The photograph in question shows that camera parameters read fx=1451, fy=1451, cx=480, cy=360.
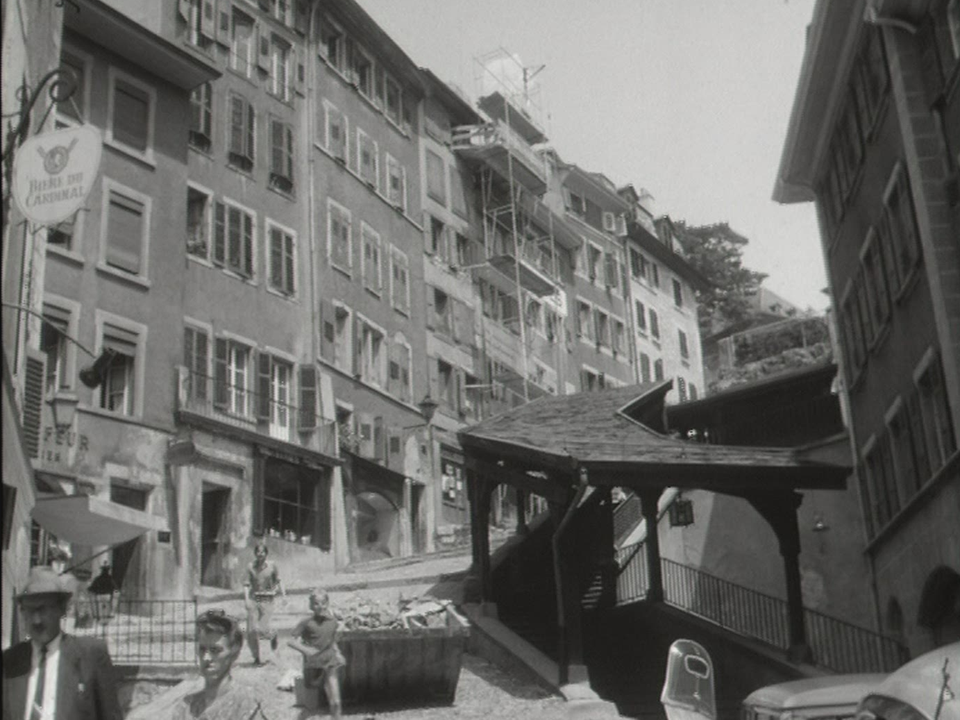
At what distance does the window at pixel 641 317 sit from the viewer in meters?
62.3

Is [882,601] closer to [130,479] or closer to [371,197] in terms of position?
[130,479]

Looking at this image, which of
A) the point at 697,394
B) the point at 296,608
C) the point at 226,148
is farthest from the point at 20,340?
the point at 697,394

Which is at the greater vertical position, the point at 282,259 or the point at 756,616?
the point at 282,259

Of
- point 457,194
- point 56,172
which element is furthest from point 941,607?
point 457,194

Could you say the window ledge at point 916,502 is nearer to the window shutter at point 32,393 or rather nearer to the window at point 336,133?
the window shutter at point 32,393

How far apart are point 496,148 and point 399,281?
8.85 meters

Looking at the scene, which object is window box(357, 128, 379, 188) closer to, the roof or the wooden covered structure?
the wooden covered structure

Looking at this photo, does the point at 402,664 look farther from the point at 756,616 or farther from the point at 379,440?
the point at 379,440

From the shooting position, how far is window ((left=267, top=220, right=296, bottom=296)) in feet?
118

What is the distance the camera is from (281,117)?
3806 centimetres

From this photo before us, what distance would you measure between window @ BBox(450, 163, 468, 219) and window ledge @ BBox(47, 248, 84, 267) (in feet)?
67.3

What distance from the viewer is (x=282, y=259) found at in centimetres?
3638

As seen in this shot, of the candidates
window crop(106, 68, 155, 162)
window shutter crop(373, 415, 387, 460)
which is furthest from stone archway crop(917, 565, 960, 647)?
window shutter crop(373, 415, 387, 460)

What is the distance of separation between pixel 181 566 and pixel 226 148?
1092 centimetres
